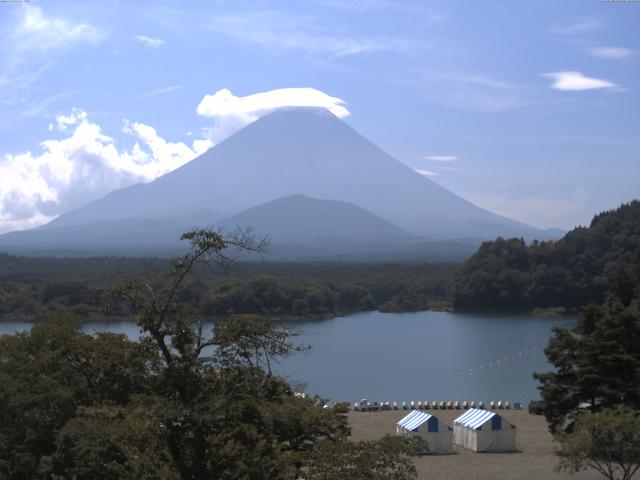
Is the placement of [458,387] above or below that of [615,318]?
below

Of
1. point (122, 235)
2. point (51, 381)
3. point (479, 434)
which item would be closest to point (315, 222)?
point (122, 235)

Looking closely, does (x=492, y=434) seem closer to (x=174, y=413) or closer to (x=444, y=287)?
(x=174, y=413)

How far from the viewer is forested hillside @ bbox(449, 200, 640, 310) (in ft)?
146

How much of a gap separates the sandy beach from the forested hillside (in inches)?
1134

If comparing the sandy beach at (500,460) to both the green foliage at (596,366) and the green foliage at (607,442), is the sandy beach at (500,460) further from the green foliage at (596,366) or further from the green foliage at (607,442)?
the green foliage at (607,442)

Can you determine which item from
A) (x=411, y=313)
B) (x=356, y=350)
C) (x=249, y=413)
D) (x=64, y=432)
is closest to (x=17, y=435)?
(x=64, y=432)

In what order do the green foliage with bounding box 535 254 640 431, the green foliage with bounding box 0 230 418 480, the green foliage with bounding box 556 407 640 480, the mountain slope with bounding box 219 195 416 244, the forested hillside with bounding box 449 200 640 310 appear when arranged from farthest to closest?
1. the mountain slope with bounding box 219 195 416 244
2. the forested hillside with bounding box 449 200 640 310
3. the green foliage with bounding box 535 254 640 431
4. the green foliage with bounding box 556 407 640 480
5. the green foliage with bounding box 0 230 418 480

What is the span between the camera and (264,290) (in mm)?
42438

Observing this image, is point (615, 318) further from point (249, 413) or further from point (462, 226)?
point (462, 226)

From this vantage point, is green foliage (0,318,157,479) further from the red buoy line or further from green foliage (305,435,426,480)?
the red buoy line

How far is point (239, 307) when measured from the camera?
40.9 meters

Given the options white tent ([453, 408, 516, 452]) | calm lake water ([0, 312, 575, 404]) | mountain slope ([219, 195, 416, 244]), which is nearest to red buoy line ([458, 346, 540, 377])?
calm lake water ([0, 312, 575, 404])

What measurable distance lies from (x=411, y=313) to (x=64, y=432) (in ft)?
129

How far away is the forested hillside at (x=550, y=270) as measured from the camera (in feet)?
146
